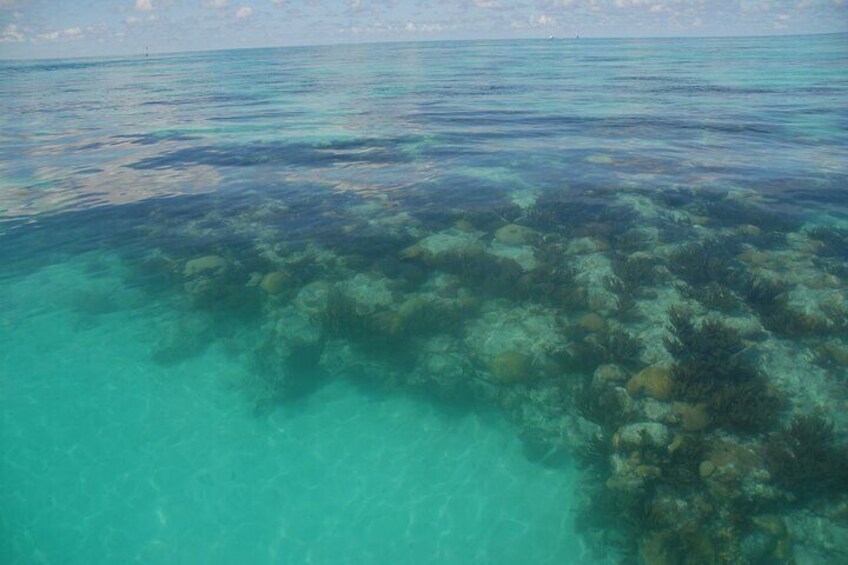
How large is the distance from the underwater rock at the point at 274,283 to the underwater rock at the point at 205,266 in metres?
1.79

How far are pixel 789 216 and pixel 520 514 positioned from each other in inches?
617

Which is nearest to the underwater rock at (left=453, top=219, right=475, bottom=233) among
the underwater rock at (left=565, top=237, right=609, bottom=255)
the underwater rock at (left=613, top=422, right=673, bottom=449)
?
the underwater rock at (left=565, top=237, right=609, bottom=255)

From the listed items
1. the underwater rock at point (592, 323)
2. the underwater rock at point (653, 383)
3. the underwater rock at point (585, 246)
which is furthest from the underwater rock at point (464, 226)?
the underwater rock at point (653, 383)

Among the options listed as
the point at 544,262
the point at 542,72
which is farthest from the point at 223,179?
the point at 542,72

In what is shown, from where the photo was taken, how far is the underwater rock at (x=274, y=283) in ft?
44.4

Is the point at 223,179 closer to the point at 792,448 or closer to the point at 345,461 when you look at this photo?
the point at 345,461

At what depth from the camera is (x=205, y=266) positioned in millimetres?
14602

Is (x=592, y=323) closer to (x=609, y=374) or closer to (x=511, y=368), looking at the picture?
(x=609, y=374)

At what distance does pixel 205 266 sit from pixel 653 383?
492 inches

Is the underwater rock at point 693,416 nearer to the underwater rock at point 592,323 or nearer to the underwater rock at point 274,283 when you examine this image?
the underwater rock at point 592,323

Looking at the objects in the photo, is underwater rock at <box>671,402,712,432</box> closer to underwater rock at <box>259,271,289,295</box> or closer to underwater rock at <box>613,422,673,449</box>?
underwater rock at <box>613,422,673,449</box>

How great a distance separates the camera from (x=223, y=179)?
22.4m

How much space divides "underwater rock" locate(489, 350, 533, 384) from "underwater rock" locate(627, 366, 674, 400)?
2.06 metres

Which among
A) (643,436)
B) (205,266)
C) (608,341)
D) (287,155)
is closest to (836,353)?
(608,341)
